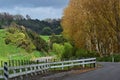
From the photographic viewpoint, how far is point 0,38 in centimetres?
11456

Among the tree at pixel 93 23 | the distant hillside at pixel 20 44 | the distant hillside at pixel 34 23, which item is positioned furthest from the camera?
the distant hillside at pixel 34 23

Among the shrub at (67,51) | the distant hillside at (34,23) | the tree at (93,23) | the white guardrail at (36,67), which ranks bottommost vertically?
the white guardrail at (36,67)

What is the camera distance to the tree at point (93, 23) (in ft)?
220

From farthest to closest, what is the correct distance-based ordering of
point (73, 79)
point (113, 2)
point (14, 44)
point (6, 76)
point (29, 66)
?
1. point (14, 44)
2. point (113, 2)
3. point (29, 66)
4. point (73, 79)
5. point (6, 76)

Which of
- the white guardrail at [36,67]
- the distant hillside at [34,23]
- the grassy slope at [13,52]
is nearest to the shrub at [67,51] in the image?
the grassy slope at [13,52]

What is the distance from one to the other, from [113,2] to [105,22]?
162 inches

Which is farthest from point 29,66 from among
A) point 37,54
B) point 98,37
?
point 37,54

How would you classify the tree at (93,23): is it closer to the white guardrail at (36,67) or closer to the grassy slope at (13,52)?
the white guardrail at (36,67)

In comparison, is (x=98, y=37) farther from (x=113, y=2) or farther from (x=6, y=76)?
(x=6, y=76)

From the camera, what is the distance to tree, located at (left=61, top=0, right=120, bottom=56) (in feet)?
220

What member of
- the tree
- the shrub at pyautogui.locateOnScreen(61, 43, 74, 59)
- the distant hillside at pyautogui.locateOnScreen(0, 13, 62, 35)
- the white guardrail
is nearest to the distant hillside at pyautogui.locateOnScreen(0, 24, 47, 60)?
the shrub at pyautogui.locateOnScreen(61, 43, 74, 59)

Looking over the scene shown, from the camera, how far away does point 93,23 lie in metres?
70.7

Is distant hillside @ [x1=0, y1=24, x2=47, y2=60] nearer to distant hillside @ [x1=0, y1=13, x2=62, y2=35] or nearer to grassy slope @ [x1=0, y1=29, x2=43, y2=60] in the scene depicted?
grassy slope @ [x1=0, y1=29, x2=43, y2=60]

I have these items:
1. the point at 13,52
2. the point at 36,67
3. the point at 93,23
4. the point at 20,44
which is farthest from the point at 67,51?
the point at 36,67
